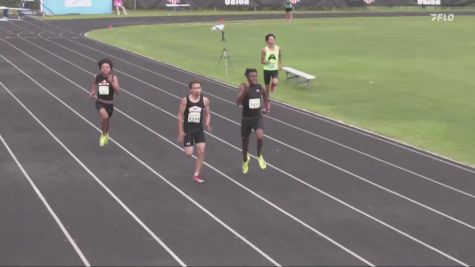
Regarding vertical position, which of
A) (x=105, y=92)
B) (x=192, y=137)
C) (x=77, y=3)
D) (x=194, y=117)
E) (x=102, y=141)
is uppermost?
(x=194, y=117)

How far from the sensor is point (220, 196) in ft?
31.3

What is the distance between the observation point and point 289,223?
850cm

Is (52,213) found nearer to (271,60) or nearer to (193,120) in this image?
(193,120)

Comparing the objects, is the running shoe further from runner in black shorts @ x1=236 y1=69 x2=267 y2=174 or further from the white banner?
the white banner

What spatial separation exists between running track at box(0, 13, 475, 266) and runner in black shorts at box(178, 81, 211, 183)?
0.56 meters

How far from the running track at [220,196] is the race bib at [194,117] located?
3.26ft

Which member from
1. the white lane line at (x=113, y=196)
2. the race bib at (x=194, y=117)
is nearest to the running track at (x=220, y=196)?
the white lane line at (x=113, y=196)

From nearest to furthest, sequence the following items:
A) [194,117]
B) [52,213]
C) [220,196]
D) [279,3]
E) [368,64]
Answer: [52,213], [220,196], [194,117], [368,64], [279,3]

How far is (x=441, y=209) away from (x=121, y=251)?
15.2 ft

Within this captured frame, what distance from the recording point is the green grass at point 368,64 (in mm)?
15086

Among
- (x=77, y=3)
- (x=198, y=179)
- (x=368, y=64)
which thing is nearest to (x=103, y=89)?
(x=198, y=179)

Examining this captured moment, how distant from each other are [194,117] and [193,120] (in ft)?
0.18

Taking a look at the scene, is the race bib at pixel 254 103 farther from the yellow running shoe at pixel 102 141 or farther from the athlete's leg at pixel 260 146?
the yellow running shoe at pixel 102 141

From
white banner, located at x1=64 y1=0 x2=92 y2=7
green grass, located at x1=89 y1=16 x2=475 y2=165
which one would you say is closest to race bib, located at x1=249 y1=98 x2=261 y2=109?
green grass, located at x1=89 y1=16 x2=475 y2=165
